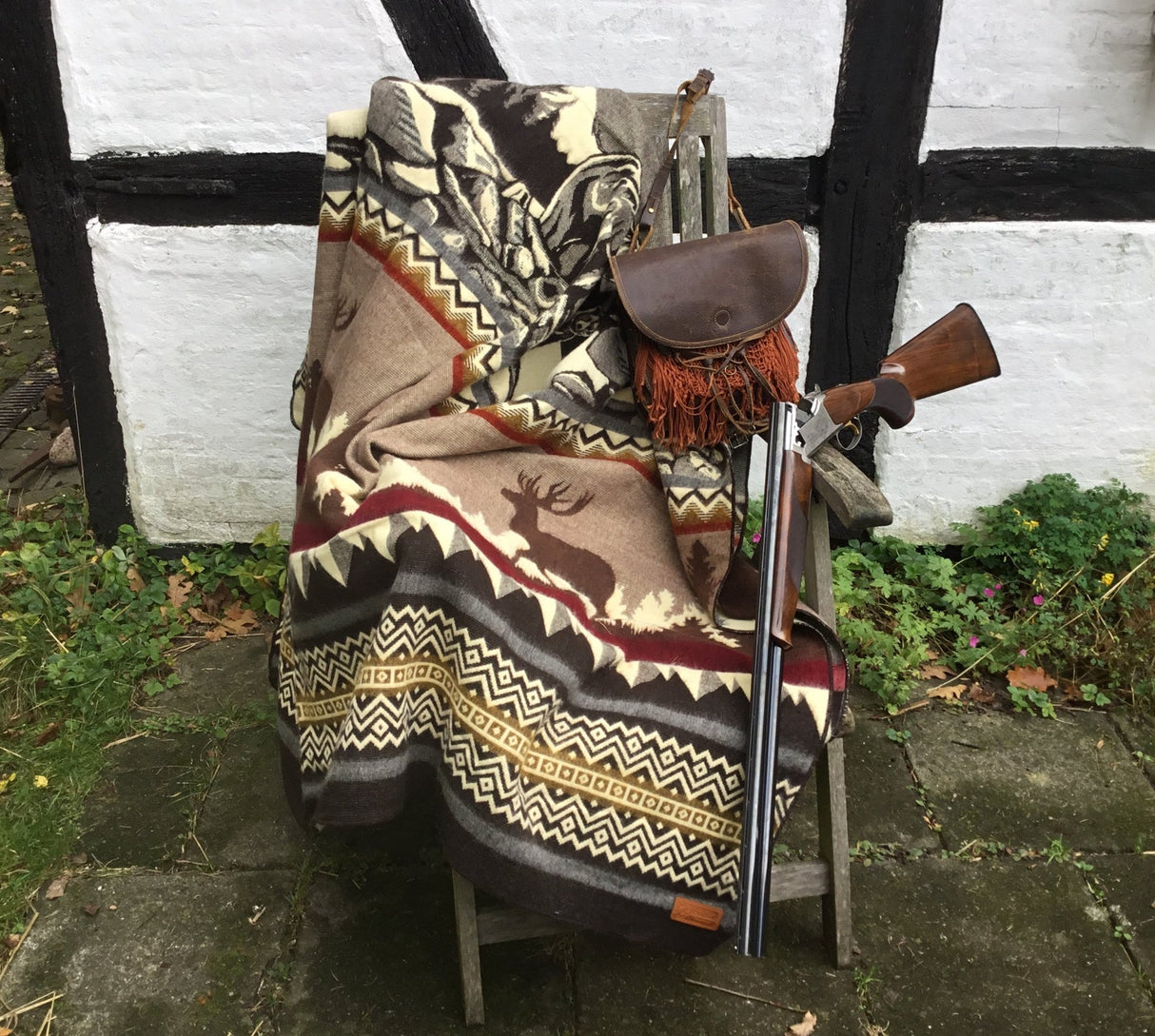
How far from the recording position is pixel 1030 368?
112 inches

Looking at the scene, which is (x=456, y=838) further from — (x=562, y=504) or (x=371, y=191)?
(x=371, y=191)

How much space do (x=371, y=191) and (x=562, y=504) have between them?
2.45 ft

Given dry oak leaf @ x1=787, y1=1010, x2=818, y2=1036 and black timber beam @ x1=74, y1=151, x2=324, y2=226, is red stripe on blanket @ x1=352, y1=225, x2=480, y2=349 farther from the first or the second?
dry oak leaf @ x1=787, y1=1010, x2=818, y2=1036

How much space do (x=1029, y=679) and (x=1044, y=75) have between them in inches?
63.1

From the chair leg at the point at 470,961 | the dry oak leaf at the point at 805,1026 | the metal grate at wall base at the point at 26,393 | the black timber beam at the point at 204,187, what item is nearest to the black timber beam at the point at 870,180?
the black timber beam at the point at 204,187

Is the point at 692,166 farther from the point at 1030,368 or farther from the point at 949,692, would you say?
the point at 949,692

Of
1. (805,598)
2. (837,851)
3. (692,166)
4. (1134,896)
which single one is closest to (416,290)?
(692,166)

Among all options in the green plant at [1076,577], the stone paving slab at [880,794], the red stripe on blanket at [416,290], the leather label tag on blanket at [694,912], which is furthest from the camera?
the green plant at [1076,577]

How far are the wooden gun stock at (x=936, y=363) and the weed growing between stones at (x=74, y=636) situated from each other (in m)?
1.92

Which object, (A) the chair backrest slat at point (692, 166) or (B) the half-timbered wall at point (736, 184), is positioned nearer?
(A) the chair backrest slat at point (692, 166)

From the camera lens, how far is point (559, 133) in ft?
6.67

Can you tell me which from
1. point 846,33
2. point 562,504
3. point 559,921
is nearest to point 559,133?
point 562,504

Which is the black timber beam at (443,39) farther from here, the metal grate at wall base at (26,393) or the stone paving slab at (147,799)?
the metal grate at wall base at (26,393)

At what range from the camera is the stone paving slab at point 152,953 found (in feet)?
6.20
